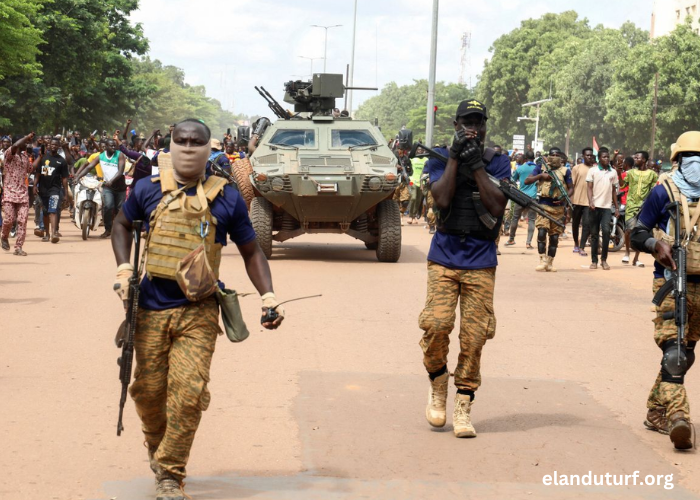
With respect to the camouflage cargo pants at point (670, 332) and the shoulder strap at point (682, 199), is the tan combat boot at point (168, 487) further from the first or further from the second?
the shoulder strap at point (682, 199)

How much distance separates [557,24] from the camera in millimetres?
90875

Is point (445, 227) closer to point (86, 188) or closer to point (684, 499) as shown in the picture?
point (684, 499)

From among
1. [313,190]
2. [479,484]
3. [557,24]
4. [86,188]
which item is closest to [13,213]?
[86,188]

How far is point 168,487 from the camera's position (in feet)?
15.5

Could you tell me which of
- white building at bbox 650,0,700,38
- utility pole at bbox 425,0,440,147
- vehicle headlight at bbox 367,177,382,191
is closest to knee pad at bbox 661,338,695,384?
vehicle headlight at bbox 367,177,382,191

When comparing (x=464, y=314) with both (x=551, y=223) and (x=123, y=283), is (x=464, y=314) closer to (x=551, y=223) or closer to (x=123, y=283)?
(x=123, y=283)

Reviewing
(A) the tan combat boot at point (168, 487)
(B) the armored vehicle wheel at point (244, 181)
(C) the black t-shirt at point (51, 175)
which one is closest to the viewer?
(A) the tan combat boot at point (168, 487)

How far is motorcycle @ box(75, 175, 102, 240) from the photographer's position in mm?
19328

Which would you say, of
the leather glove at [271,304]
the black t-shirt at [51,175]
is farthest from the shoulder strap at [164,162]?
the black t-shirt at [51,175]

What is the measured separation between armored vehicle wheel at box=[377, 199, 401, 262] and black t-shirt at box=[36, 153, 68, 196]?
5.49m

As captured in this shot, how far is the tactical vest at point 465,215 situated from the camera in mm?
6207

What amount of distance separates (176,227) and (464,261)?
1900 mm

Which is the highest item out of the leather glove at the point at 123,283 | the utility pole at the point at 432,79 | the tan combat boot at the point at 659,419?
the utility pole at the point at 432,79

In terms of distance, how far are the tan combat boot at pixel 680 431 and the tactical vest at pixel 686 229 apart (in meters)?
0.80
